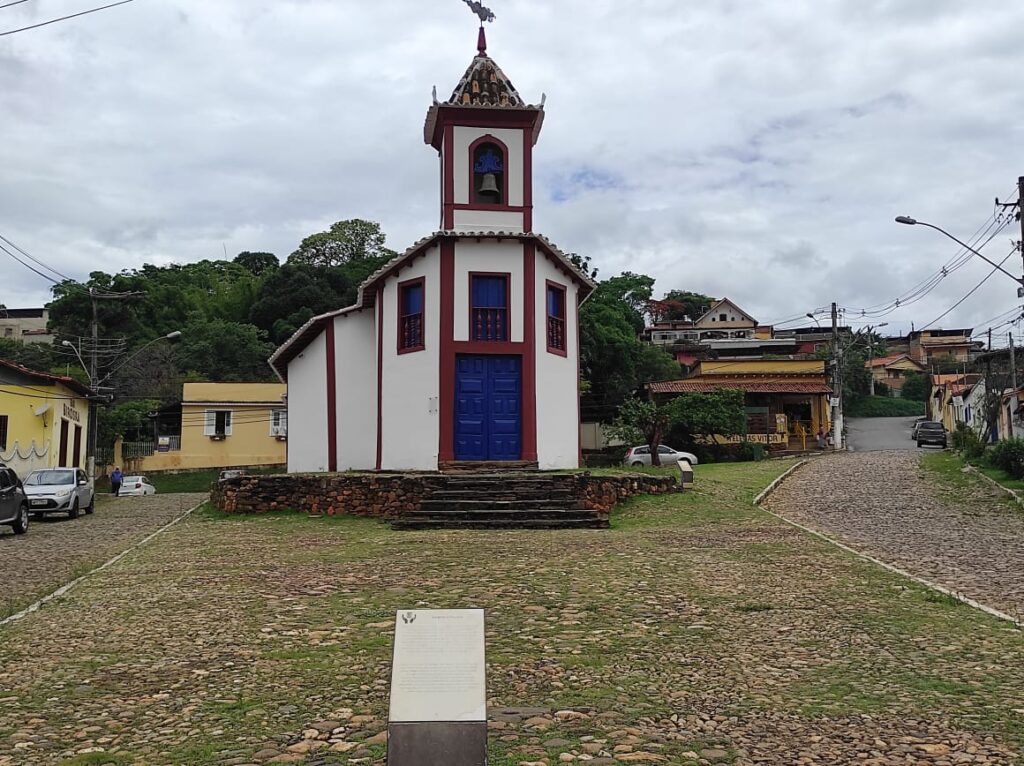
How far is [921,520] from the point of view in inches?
704

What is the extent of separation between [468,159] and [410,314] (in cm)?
364

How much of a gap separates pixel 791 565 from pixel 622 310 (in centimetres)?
3834

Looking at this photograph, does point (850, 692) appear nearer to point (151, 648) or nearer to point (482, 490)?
point (151, 648)

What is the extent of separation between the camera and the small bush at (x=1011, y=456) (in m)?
22.6

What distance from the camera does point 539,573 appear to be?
35.9 feet

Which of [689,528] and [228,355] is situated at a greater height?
[228,355]

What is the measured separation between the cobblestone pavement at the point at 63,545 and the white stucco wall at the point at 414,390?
5.09m

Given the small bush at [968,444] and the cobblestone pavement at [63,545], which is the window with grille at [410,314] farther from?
the small bush at [968,444]

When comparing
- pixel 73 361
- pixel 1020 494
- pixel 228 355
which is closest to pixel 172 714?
pixel 1020 494

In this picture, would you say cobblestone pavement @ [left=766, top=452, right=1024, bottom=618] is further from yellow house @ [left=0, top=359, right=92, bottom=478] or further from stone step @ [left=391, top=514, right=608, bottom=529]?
yellow house @ [left=0, top=359, right=92, bottom=478]

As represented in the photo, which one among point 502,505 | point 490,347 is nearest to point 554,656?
point 502,505

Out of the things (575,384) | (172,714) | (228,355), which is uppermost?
(228,355)

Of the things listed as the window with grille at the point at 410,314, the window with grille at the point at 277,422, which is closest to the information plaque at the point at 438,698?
the window with grille at the point at 410,314

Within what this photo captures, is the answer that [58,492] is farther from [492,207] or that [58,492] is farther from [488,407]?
[492,207]
